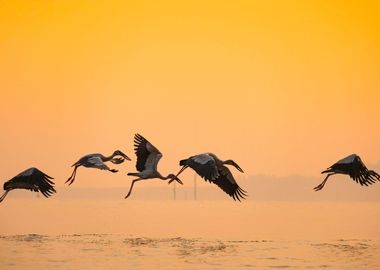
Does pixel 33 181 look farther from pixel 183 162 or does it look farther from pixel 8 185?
pixel 183 162

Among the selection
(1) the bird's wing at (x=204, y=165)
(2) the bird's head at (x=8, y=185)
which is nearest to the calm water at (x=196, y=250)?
(2) the bird's head at (x=8, y=185)

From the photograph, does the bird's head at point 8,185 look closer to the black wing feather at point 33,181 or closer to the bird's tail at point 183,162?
the black wing feather at point 33,181

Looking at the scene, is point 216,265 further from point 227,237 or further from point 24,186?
point 227,237

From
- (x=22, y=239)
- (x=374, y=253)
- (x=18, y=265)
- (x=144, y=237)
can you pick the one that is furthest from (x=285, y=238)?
(x=18, y=265)

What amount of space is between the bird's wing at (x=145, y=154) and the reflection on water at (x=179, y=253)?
419 centimetres

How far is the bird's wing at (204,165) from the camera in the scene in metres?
42.6

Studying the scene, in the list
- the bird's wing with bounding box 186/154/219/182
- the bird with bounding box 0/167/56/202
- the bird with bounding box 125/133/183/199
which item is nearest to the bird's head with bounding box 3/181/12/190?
the bird with bounding box 0/167/56/202

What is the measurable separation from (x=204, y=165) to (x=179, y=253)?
6.32m

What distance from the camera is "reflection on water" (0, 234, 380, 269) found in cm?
4350

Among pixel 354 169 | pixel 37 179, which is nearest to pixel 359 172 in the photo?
pixel 354 169

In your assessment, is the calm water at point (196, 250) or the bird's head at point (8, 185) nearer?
the calm water at point (196, 250)

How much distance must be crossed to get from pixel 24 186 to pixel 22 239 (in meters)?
6.07

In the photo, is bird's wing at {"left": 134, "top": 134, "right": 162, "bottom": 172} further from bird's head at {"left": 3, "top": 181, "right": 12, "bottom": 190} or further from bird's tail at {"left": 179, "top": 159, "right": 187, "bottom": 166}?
bird's head at {"left": 3, "top": 181, "right": 12, "bottom": 190}

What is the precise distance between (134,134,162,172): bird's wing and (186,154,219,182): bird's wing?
9.78 feet
